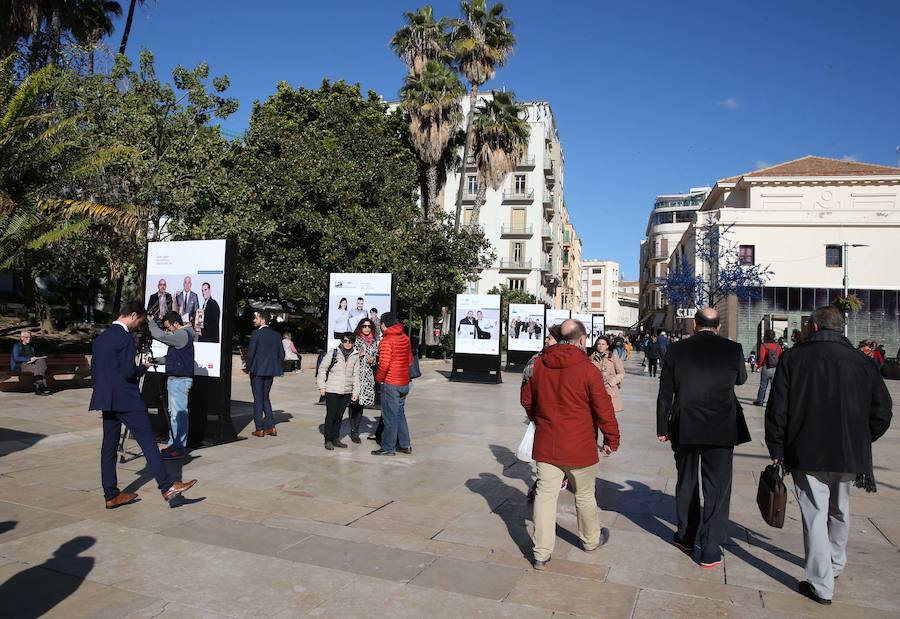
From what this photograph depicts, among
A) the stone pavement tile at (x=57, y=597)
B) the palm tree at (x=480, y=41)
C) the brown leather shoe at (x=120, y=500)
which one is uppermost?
the palm tree at (x=480, y=41)

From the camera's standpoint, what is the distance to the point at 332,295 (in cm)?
1333

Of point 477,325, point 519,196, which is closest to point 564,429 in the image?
point 477,325

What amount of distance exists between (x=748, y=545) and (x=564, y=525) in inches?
54.5

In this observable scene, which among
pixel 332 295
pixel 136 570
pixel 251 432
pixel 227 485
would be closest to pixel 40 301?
pixel 332 295

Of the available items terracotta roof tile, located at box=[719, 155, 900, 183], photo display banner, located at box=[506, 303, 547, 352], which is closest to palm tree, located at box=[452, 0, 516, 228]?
photo display banner, located at box=[506, 303, 547, 352]

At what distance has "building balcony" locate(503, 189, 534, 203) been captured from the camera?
179ft

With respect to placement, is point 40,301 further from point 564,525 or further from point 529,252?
point 529,252

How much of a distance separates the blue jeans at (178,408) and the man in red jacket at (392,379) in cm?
217

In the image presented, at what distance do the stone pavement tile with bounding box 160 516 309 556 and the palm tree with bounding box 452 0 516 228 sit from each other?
954 inches

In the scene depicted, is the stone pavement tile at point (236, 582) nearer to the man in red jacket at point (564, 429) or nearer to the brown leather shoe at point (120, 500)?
the brown leather shoe at point (120, 500)

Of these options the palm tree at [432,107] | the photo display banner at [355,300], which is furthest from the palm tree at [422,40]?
the photo display banner at [355,300]

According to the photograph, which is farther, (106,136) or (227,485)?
(106,136)

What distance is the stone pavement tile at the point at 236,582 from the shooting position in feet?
12.7

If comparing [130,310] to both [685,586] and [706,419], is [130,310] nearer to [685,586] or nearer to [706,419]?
[706,419]
